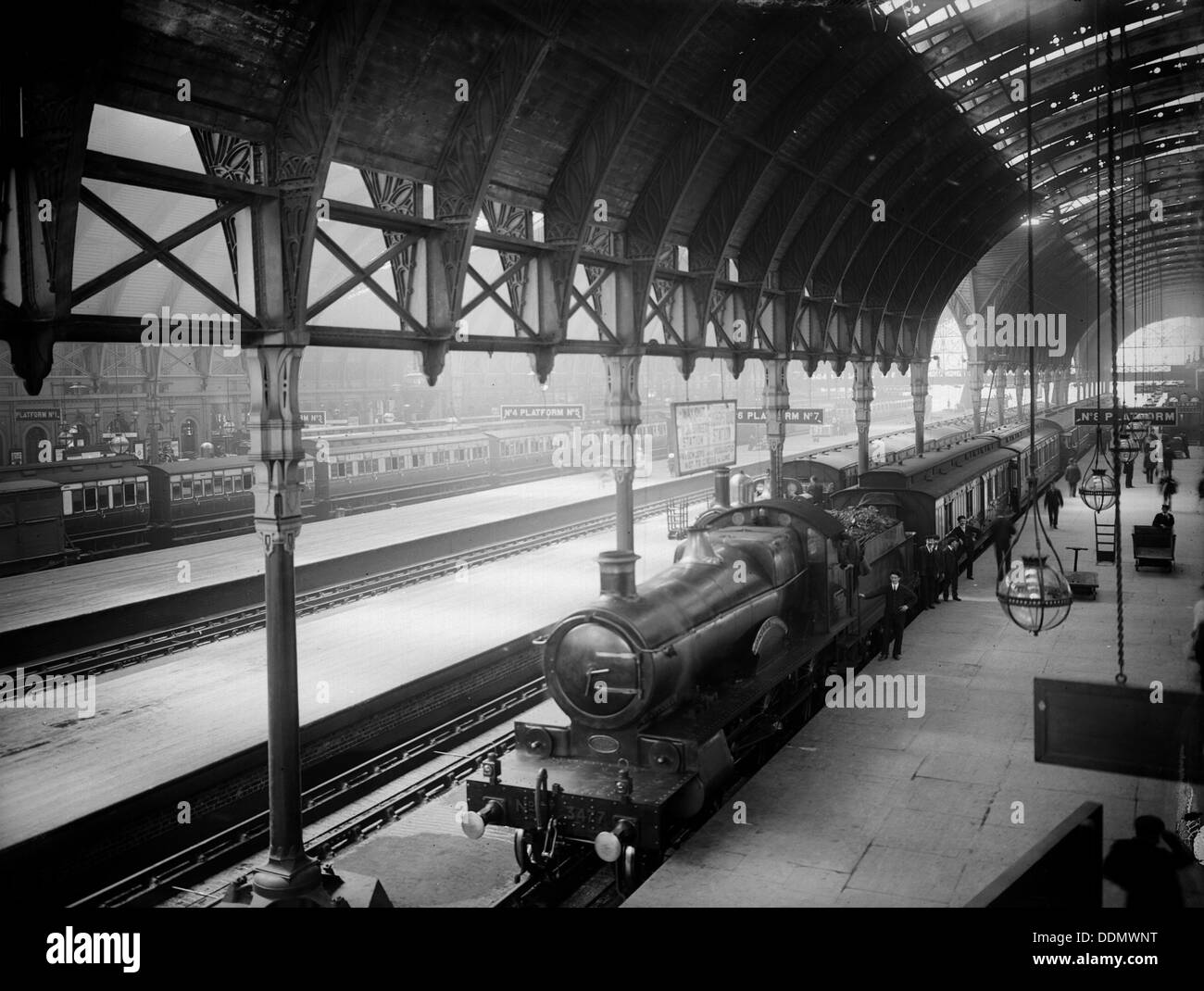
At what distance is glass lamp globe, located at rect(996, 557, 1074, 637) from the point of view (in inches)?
319

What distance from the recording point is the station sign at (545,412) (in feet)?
66.7

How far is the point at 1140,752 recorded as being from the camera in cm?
501

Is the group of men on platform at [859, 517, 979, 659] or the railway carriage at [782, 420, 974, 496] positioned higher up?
the railway carriage at [782, 420, 974, 496]

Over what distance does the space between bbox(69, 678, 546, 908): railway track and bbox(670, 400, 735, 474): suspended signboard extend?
18.9 ft

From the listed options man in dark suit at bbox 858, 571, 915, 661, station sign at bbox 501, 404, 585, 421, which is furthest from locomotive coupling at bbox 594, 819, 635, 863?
station sign at bbox 501, 404, 585, 421

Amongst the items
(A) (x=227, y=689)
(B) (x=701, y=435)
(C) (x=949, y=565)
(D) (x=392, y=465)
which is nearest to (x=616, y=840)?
(A) (x=227, y=689)

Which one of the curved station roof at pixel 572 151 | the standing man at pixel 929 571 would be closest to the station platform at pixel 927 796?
the standing man at pixel 929 571

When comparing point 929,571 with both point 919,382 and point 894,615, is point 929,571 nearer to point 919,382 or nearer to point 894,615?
point 894,615

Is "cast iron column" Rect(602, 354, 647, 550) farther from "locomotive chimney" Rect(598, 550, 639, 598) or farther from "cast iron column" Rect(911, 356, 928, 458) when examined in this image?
"cast iron column" Rect(911, 356, 928, 458)

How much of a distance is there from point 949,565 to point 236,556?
50.1ft

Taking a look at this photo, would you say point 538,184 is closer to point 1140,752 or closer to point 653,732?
point 653,732

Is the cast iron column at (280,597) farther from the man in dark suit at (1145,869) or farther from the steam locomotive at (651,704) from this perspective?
the man in dark suit at (1145,869)
